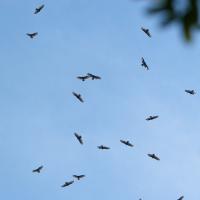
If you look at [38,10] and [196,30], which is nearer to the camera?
[196,30]

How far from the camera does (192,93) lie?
5550 centimetres

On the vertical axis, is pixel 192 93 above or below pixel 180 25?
above

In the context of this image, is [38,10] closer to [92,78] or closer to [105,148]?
[92,78]

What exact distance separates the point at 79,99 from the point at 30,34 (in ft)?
34.4

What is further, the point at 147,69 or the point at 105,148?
the point at 105,148

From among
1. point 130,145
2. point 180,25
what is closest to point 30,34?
point 130,145

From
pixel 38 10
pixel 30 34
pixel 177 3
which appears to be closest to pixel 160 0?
pixel 177 3

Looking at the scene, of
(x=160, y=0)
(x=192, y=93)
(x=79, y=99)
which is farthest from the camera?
(x=192, y=93)

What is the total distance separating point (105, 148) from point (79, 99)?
751cm

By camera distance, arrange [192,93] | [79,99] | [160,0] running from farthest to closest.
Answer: [192,93], [79,99], [160,0]

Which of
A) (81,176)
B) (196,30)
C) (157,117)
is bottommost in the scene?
→ (196,30)

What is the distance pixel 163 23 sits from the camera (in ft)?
14.0

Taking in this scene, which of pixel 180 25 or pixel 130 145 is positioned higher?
pixel 130 145

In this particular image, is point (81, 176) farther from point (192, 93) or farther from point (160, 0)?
point (160, 0)
